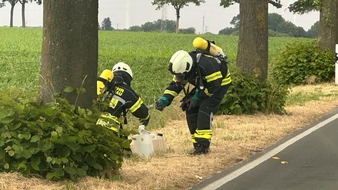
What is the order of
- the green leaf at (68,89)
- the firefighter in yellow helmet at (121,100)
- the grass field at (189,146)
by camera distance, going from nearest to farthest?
the grass field at (189,146) → the green leaf at (68,89) → the firefighter in yellow helmet at (121,100)

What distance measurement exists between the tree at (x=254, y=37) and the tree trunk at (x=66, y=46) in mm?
7117

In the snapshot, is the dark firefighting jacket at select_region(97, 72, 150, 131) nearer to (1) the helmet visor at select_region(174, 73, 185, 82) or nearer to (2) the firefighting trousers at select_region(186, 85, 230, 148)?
(1) the helmet visor at select_region(174, 73, 185, 82)

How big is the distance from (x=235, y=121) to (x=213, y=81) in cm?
351

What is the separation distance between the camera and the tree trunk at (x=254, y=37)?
44.8 ft

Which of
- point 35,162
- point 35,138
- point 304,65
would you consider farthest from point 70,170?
point 304,65

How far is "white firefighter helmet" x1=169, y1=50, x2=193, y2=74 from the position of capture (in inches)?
344

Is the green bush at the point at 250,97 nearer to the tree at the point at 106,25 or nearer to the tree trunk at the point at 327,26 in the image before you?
the tree trunk at the point at 327,26

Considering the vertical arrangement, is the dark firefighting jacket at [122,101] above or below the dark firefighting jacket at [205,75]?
below

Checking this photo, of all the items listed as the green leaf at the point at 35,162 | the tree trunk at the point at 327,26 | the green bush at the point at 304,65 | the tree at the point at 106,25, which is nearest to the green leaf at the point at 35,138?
the green leaf at the point at 35,162

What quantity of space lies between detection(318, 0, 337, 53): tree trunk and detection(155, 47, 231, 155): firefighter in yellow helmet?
13020mm

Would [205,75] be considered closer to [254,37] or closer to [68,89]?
Answer: [68,89]

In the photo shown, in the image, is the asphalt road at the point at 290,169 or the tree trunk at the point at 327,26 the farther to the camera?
the tree trunk at the point at 327,26

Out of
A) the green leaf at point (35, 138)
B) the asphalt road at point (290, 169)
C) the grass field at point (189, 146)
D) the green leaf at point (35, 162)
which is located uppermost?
the green leaf at point (35, 138)

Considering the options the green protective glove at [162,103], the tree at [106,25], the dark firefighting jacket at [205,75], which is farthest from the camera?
the tree at [106,25]
